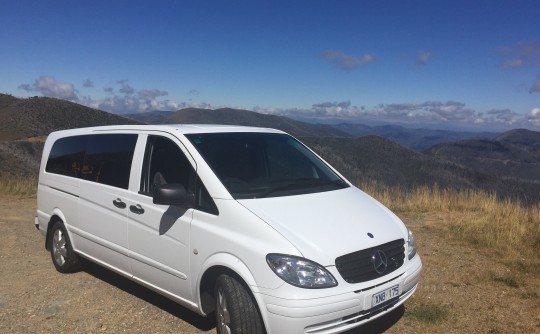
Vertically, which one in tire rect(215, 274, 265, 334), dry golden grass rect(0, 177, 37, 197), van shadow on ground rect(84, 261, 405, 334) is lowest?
dry golden grass rect(0, 177, 37, 197)

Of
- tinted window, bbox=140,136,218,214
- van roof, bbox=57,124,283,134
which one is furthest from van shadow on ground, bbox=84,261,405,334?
van roof, bbox=57,124,283,134

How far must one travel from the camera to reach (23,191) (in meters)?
13.9

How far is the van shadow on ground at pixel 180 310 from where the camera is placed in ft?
13.7

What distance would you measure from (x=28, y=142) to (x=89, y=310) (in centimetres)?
5977

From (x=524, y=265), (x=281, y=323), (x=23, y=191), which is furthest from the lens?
(x=23, y=191)

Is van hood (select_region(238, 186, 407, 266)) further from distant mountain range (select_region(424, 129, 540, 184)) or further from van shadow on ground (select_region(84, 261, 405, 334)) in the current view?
distant mountain range (select_region(424, 129, 540, 184))

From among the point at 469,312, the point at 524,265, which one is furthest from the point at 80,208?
the point at 524,265

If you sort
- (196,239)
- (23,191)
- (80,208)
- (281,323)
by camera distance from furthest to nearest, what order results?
(23,191)
(80,208)
(196,239)
(281,323)

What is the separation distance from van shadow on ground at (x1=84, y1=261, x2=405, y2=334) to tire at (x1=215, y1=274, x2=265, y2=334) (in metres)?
0.85

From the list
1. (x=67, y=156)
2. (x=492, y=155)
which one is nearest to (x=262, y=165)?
(x=67, y=156)

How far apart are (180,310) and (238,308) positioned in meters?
1.57

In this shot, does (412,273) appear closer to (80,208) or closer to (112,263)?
(112,263)

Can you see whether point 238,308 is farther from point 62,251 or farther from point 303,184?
point 62,251

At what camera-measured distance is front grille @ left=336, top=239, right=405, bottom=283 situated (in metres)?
3.29
